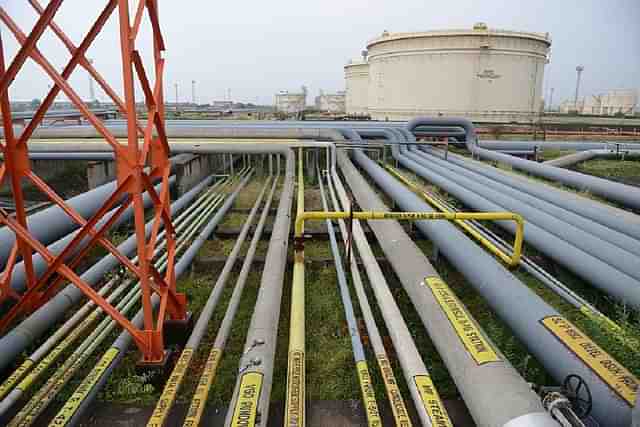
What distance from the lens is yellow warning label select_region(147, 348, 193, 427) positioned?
8.50 ft

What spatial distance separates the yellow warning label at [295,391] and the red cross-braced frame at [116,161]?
1.13 metres

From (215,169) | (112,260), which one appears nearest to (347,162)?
(215,169)

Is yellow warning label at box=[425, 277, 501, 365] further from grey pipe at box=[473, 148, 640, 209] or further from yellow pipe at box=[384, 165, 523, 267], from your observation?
grey pipe at box=[473, 148, 640, 209]

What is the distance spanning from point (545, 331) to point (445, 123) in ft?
35.4

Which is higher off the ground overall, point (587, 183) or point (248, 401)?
point (587, 183)

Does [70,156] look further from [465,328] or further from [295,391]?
[465,328]

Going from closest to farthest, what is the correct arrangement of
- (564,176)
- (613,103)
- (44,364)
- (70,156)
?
(44,364), (564,176), (70,156), (613,103)

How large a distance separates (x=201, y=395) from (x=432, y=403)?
1447 millimetres

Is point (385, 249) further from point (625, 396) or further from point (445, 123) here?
point (445, 123)

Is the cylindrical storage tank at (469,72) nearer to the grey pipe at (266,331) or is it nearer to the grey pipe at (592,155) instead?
the grey pipe at (592,155)

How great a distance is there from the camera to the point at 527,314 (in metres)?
3.00

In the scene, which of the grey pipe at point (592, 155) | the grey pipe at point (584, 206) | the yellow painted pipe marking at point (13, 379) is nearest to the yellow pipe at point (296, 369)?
the yellow painted pipe marking at point (13, 379)

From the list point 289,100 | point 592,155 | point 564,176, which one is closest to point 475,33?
point 592,155

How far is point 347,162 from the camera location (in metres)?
9.71
